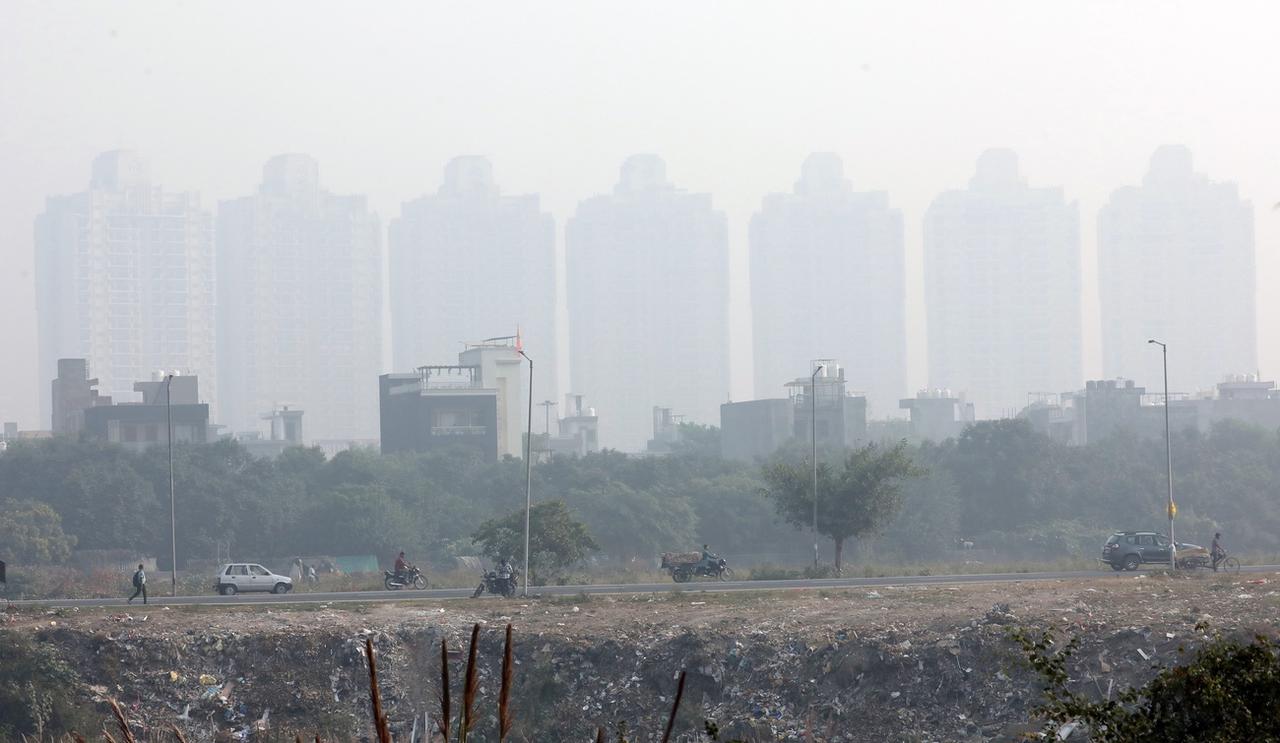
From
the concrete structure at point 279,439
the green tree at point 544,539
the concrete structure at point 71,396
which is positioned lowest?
the green tree at point 544,539

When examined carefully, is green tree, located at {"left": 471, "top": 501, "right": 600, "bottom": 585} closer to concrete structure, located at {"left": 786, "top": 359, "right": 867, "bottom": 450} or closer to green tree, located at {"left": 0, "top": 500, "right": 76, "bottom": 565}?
green tree, located at {"left": 0, "top": 500, "right": 76, "bottom": 565}

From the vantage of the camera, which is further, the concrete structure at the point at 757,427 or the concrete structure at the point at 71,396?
the concrete structure at the point at 757,427

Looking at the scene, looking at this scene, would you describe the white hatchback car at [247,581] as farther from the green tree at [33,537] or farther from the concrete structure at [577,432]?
the concrete structure at [577,432]

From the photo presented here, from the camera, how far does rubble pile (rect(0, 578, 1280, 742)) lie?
94.4ft

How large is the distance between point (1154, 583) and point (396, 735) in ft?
72.0

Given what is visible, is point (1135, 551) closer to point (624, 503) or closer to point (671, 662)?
point (671, 662)

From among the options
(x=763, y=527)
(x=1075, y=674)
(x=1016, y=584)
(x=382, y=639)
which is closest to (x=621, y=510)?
(x=763, y=527)

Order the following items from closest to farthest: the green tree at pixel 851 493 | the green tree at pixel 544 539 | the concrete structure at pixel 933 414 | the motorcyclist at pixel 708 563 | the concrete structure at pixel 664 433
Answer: the motorcyclist at pixel 708 563 < the green tree at pixel 544 539 < the green tree at pixel 851 493 < the concrete structure at pixel 933 414 < the concrete structure at pixel 664 433

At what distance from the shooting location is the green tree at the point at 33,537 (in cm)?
6975

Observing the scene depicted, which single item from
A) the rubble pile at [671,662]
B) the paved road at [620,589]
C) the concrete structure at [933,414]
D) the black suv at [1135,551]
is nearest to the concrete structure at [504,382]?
the concrete structure at [933,414]

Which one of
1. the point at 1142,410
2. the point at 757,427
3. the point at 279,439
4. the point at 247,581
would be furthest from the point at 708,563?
the point at 279,439

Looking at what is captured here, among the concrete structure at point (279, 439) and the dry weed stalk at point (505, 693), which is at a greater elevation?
the concrete structure at point (279, 439)

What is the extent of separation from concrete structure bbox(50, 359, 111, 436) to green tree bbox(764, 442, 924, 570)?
84.4 meters

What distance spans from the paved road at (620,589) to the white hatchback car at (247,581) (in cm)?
65
